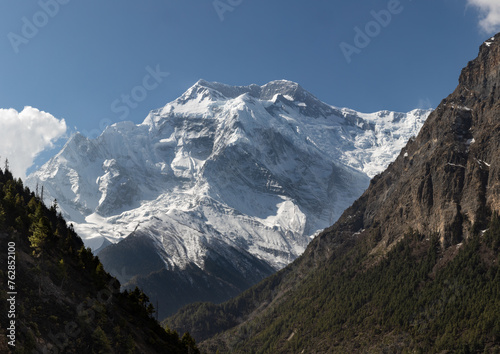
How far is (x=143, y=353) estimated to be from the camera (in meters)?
101

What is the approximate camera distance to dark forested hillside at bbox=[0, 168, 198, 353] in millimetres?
74250

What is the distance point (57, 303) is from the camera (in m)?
87.8

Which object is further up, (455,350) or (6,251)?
(6,251)

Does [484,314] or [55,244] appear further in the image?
[484,314]

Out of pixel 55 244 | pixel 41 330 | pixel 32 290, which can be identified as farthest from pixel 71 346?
pixel 55 244

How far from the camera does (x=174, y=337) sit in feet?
444

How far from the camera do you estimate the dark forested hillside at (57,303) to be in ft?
244

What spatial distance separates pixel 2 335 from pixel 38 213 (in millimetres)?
58181

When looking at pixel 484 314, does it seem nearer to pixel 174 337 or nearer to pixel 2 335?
pixel 174 337

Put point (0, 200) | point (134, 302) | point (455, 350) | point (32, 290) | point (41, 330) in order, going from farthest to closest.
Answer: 1. point (455, 350)
2. point (134, 302)
3. point (0, 200)
4. point (32, 290)
5. point (41, 330)

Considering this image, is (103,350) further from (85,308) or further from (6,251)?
(6,251)

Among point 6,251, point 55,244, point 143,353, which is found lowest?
point 143,353

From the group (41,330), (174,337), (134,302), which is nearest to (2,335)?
(41,330)

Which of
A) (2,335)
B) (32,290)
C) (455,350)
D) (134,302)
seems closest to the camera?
(2,335)
